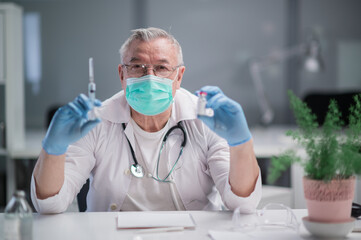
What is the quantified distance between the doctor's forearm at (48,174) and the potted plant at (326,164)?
27.5 inches

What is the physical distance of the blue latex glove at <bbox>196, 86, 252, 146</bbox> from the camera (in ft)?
4.45

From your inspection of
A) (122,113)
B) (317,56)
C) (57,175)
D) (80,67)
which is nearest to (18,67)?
(80,67)

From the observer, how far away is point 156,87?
161cm

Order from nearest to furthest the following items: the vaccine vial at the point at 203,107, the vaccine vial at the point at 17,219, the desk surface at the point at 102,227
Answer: the vaccine vial at the point at 17,219
the desk surface at the point at 102,227
the vaccine vial at the point at 203,107

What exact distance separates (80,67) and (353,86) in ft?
9.32

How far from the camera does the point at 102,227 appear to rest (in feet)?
4.21

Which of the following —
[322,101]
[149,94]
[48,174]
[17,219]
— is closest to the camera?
[17,219]

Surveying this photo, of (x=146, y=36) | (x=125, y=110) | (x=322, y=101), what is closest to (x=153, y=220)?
(x=125, y=110)

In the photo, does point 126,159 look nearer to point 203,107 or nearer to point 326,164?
point 203,107

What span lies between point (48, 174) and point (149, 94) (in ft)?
1.45

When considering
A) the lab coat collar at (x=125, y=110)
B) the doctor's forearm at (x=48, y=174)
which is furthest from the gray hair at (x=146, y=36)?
the doctor's forearm at (x=48, y=174)

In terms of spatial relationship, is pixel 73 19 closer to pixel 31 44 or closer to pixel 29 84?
pixel 31 44

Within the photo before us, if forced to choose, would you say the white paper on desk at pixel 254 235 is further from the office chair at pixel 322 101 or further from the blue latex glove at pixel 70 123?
the office chair at pixel 322 101

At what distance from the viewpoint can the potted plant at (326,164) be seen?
113 centimetres
